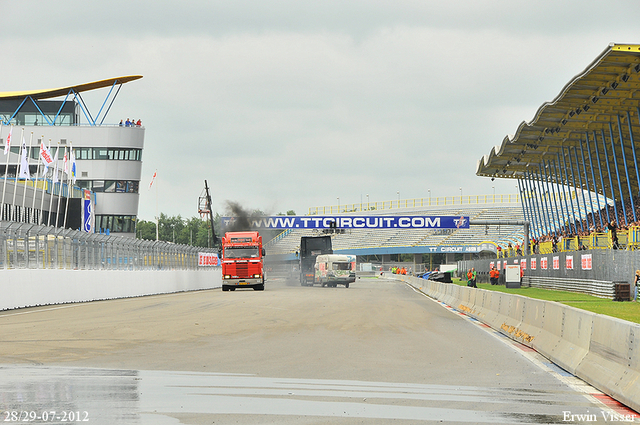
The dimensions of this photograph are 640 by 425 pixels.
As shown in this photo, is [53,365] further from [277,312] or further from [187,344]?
[277,312]

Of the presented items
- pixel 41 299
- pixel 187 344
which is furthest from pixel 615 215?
pixel 187 344

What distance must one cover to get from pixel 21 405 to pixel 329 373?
4055 millimetres

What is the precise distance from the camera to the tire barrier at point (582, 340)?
26.5 feet

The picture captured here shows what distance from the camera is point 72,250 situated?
3050 cm

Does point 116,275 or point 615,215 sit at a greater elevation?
point 615,215

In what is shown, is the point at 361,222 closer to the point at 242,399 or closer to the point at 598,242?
the point at 598,242

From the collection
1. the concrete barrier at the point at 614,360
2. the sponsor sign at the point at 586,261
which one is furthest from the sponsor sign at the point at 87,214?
the concrete barrier at the point at 614,360

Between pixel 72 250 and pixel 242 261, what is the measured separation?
16096 mm

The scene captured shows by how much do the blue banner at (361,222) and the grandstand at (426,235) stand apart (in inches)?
1017

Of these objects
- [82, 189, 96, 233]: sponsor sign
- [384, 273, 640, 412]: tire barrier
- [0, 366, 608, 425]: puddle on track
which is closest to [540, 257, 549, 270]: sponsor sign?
[384, 273, 640, 412]: tire barrier

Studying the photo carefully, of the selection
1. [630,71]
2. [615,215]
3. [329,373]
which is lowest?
[329,373]

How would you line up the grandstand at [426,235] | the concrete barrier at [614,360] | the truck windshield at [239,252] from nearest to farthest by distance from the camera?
the concrete barrier at [614,360], the truck windshield at [239,252], the grandstand at [426,235]

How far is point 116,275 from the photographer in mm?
35156

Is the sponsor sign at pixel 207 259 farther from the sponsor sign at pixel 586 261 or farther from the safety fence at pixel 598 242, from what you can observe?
the sponsor sign at pixel 586 261
